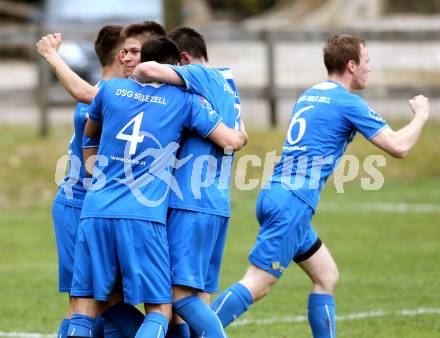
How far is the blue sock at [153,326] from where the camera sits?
6.49 meters

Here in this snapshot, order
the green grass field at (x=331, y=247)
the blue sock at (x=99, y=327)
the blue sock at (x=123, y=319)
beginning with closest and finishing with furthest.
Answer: the blue sock at (x=123, y=319), the blue sock at (x=99, y=327), the green grass field at (x=331, y=247)

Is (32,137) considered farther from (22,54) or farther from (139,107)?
(22,54)

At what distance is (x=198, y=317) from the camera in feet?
22.2

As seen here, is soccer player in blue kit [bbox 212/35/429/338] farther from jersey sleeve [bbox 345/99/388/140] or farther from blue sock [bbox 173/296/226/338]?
blue sock [bbox 173/296/226/338]

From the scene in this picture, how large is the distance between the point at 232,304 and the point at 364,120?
1.51 meters

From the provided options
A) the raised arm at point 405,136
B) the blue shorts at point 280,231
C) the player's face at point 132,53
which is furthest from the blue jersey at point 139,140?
the raised arm at point 405,136

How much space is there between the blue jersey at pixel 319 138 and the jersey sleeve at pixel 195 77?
1232 mm

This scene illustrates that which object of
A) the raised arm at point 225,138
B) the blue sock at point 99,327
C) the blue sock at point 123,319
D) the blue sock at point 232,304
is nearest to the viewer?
the raised arm at point 225,138

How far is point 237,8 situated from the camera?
43344 millimetres

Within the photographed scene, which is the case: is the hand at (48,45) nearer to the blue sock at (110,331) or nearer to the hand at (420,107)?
the blue sock at (110,331)

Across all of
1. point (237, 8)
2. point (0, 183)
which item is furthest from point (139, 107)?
point (237, 8)

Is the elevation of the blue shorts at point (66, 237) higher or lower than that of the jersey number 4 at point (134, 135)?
lower

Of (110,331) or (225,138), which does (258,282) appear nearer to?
(110,331)

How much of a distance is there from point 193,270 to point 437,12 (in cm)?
2662
